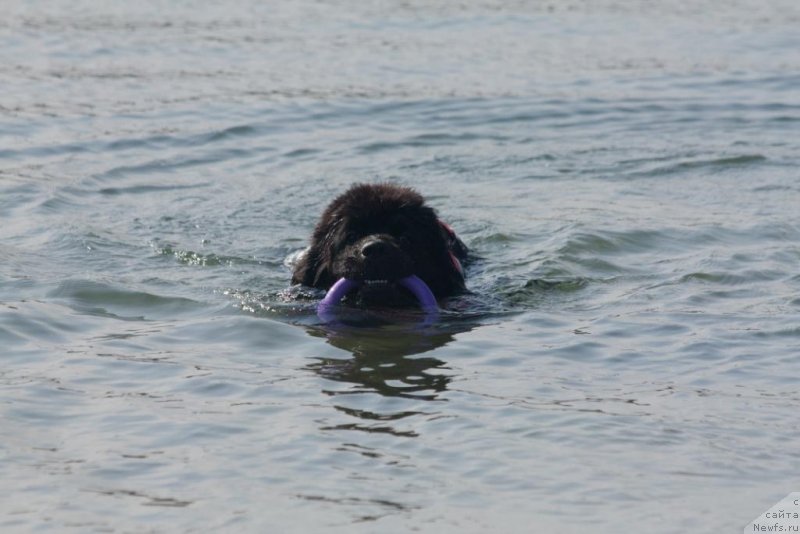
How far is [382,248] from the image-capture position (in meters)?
7.86

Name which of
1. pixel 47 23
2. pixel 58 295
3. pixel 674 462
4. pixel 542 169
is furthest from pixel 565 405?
pixel 47 23

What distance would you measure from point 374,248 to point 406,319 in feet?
1.65

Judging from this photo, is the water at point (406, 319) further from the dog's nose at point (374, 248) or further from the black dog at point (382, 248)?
the dog's nose at point (374, 248)

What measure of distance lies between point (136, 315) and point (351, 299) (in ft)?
4.21

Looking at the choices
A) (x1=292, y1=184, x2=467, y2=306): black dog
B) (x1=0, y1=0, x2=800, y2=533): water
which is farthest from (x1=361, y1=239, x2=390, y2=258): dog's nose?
(x1=0, y1=0, x2=800, y2=533): water

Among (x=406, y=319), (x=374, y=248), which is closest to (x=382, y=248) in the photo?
(x=374, y=248)

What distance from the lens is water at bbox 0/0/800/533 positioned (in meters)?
5.34

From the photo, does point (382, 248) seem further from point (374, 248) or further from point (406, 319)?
point (406, 319)

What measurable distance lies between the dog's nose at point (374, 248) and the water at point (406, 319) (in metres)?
0.45

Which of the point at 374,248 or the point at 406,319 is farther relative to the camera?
the point at 406,319

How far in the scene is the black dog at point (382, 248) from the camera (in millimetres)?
7953

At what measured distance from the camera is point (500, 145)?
43.3 ft

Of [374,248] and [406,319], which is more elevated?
[374,248]

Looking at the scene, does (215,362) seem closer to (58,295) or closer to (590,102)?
(58,295)
